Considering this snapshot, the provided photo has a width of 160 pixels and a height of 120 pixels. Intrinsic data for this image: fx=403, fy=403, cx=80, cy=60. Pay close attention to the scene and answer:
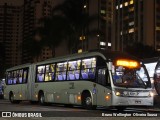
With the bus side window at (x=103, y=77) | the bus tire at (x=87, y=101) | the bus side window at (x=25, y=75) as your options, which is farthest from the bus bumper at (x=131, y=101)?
the bus side window at (x=25, y=75)

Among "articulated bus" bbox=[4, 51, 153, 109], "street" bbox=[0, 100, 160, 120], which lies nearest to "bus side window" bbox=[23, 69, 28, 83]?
"articulated bus" bbox=[4, 51, 153, 109]

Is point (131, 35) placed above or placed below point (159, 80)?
above

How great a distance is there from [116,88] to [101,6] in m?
135

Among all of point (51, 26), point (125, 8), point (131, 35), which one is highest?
point (125, 8)

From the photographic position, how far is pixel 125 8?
138000 millimetres

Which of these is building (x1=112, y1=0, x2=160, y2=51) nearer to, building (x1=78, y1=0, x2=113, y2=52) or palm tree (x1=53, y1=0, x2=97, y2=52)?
building (x1=78, y1=0, x2=113, y2=52)

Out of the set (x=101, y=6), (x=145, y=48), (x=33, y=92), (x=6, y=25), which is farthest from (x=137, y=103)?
(x=101, y=6)

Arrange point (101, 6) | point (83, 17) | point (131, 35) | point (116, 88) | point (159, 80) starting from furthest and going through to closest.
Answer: point (101, 6)
point (131, 35)
point (83, 17)
point (159, 80)
point (116, 88)

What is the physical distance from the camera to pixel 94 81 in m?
21.6

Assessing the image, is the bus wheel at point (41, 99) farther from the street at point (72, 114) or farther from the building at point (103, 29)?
the building at point (103, 29)

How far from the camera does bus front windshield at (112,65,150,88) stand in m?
20.1

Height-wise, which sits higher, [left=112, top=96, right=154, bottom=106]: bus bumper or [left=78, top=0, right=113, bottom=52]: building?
[left=78, top=0, right=113, bottom=52]: building

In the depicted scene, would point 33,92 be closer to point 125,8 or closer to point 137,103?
point 137,103

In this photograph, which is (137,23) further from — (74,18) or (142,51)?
(74,18)
